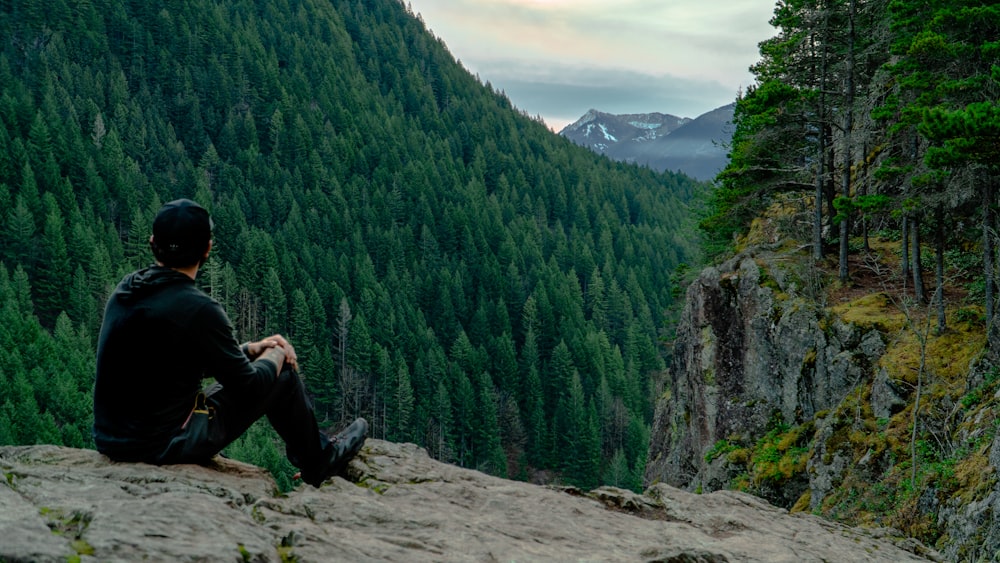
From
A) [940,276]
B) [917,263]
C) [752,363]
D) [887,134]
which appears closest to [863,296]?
[917,263]

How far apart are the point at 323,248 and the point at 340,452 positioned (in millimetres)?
140855

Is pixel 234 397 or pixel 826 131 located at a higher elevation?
pixel 826 131

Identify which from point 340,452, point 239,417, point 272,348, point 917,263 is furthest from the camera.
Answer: point 917,263

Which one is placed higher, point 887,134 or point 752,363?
point 887,134

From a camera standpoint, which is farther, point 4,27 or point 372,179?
point 372,179

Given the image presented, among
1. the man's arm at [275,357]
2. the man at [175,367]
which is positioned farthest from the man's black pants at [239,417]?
the man's arm at [275,357]

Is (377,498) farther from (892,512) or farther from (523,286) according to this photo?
(523,286)

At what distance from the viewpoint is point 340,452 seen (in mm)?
6457

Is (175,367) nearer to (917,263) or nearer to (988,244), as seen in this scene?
(988,244)

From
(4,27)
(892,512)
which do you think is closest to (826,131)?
(892,512)

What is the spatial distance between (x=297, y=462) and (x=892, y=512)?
1302 centimetres

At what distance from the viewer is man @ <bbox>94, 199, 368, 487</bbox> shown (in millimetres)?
4867

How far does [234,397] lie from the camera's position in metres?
5.46

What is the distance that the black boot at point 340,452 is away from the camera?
6191 mm
